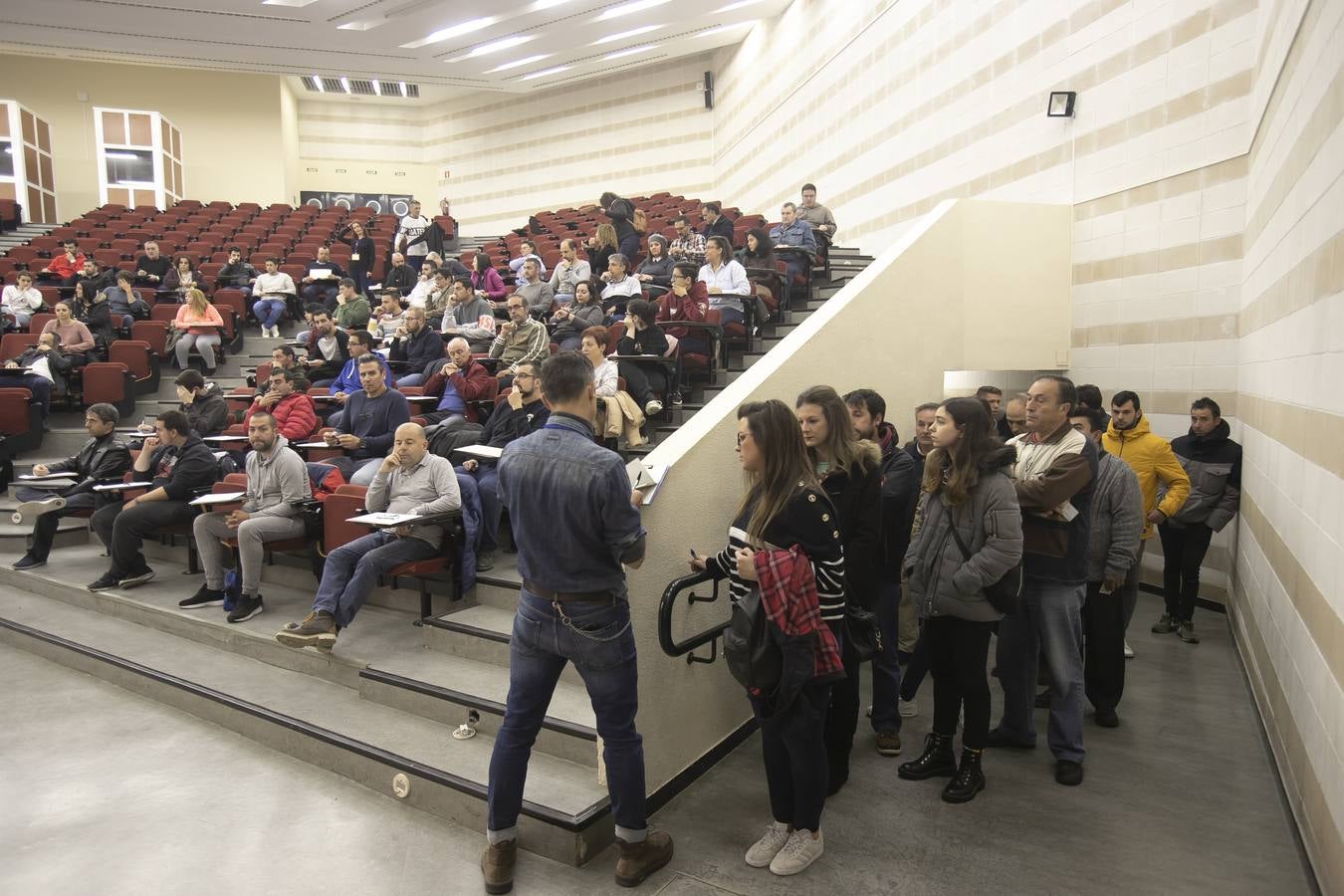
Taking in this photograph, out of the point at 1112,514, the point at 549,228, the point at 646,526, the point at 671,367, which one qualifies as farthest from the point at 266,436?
the point at 549,228

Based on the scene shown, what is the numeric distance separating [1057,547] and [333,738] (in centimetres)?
285

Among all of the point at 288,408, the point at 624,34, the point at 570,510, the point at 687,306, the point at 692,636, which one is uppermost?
the point at 624,34

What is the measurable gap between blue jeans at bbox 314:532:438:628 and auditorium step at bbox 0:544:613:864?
0.21 meters

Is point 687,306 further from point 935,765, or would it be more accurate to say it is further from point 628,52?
point 628,52

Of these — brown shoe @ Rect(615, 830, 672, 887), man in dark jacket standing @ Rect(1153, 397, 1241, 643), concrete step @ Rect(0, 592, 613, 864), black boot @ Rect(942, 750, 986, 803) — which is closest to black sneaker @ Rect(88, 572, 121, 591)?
concrete step @ Rect(0, 592, 613, 864)

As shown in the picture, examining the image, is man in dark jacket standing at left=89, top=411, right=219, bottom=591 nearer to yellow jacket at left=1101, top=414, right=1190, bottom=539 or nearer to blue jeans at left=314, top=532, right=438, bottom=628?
blue jeans at left=314, top=532, right=438, bottom=628

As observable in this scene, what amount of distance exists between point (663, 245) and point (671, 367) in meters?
3.87

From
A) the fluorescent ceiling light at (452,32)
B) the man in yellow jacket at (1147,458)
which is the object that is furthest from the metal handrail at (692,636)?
the fluorescent ceiling light at (452,32)

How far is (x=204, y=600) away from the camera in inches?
184

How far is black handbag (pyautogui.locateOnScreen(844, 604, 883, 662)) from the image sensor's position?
110 inches

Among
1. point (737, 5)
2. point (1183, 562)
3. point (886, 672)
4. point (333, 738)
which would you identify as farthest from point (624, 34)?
point (333, 738)

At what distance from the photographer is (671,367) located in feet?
16.8

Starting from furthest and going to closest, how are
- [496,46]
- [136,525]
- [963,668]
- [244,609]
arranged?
1. [496,46]
2. [136,525]
3. [244,609]
4. [963,668]

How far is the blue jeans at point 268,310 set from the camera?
10.1 metres
